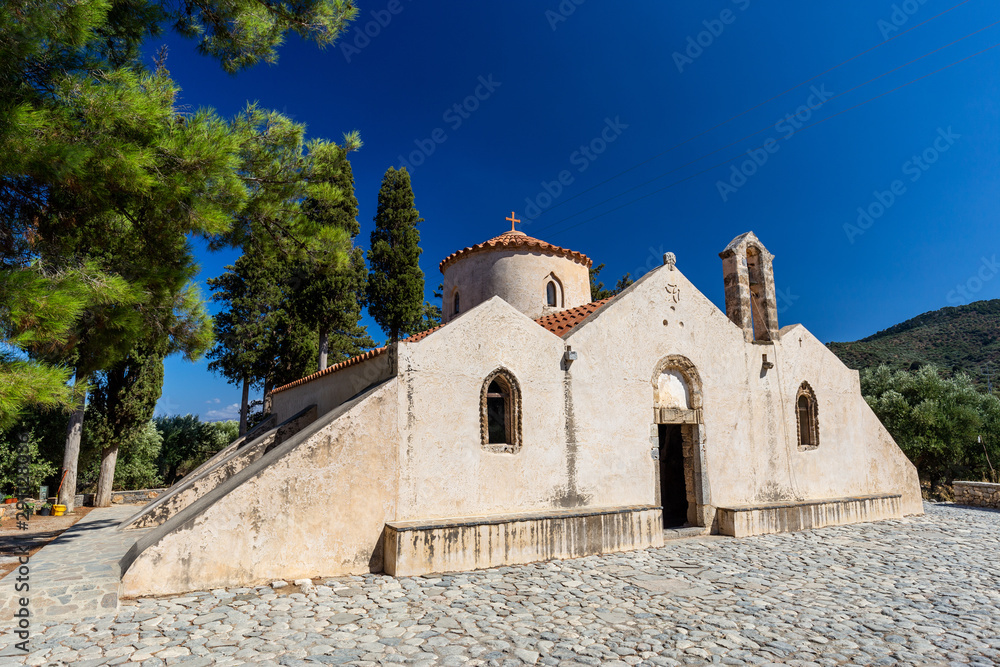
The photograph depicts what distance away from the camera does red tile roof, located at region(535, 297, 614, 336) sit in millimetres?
10586

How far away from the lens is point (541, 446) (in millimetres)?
9039

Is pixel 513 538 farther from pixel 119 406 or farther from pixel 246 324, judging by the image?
pixel 246 324

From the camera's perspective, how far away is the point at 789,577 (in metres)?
7.65

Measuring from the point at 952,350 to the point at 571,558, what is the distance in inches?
1678

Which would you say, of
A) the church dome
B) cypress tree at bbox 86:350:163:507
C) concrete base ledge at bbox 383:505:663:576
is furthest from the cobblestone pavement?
cypress tree at bbox 86:350:163:507

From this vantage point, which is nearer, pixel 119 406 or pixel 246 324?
pixel 119 406

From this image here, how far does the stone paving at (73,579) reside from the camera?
549 centimetres

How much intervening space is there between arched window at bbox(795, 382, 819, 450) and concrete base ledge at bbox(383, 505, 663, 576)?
557 centimetres

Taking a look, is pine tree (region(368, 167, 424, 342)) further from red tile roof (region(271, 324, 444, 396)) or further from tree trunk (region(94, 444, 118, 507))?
tree trunk (region(94, 444, 118, 507))

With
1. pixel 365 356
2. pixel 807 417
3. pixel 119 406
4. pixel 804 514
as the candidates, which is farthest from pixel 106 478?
pixel 807 417

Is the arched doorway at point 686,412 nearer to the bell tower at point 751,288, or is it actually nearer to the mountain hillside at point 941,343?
the bell tower at point 751,288

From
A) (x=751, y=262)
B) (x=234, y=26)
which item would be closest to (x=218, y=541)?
(x=234, y=26)

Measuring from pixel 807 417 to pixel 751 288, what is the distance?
334cm

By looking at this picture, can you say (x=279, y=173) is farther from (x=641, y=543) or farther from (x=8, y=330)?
(x=641, y=543)
